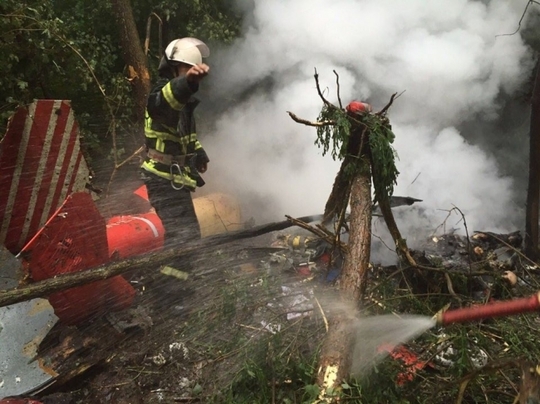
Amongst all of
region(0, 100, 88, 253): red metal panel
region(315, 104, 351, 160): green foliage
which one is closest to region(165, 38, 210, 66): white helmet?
region(0, 100, 88, 253): red metal panel

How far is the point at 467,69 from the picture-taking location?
641 centimetres

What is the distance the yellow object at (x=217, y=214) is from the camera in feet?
15.4

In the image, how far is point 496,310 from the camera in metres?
1.50

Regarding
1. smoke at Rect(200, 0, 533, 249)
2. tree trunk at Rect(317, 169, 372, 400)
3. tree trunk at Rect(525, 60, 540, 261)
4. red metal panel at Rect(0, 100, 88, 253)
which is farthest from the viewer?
smoke at Rect(200, 0, 533, 249)

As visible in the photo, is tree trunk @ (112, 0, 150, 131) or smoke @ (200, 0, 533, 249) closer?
tree trunk @ (112, 0, 150, 131)

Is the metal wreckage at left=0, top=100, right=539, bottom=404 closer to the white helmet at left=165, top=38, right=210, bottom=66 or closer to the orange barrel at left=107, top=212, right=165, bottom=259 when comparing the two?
the orange barrel at left=107, top=212, right=165, bottom=259

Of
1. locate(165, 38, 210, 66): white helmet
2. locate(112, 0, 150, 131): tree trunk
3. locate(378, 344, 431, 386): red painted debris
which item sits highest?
locate(112, 0, 150, 131): tree trunk

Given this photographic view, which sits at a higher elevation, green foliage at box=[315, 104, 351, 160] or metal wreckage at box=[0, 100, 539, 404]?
green foliage at box=[315, 104, 351, 160]

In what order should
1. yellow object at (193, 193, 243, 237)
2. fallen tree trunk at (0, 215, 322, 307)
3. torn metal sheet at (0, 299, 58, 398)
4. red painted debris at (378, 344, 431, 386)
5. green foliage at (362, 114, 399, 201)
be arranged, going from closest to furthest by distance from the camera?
red painted debris at (378, 344, 431, 386) < fallen tree trunk at (0, 215, 322, 307) < torn metal sheet at (0, 299, 58, 398) < green foliage at (362, 114, 399, 201) < yellow object at (193, 193, 243, 237)

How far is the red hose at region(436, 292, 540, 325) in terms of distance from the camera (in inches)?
55.7

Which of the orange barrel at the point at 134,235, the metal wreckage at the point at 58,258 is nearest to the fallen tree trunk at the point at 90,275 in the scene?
the metal wreckage at the point at 58,258

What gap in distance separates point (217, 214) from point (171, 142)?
1.37 m

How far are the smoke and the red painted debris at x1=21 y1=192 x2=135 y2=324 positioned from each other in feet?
10.5

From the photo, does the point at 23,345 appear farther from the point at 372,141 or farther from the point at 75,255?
the point at 372,141
